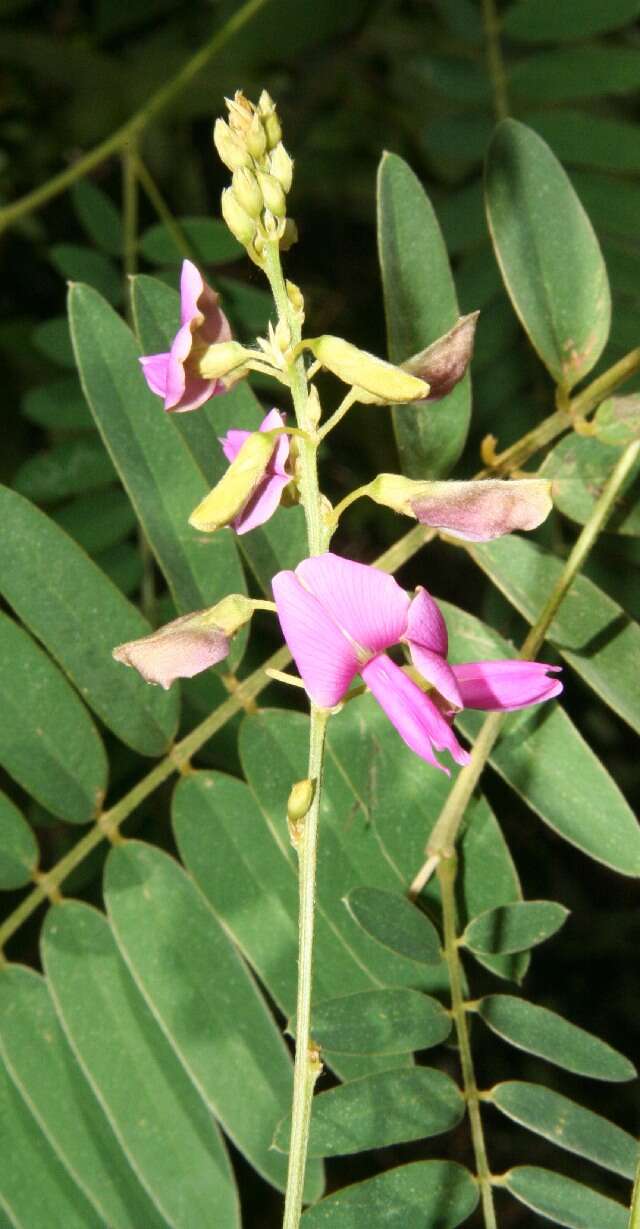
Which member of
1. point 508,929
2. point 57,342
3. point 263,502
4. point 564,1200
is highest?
point 57,342

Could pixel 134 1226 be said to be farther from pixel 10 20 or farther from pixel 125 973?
pixel 10 20

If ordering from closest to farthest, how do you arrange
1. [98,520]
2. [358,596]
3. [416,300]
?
1. [358,596]
2. [416,300]
3. [98,520]

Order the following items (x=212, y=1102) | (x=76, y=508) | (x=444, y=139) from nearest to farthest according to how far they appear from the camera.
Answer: (x=212, y=1102), (x=76, y=508), (x=444, y=139)

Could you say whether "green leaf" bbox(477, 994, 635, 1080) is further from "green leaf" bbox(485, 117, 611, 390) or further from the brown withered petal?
"green leaf" bbox(485, 117, 611, 390)

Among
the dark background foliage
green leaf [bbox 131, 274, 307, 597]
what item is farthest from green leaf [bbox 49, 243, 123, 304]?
green leaf [bbox 131, 274, 307, 597]

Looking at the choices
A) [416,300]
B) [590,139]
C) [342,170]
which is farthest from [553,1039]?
[342,170]

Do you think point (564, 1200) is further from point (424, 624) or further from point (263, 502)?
point (263, 502)

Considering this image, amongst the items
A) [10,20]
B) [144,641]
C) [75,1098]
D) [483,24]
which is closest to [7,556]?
[144,641]
